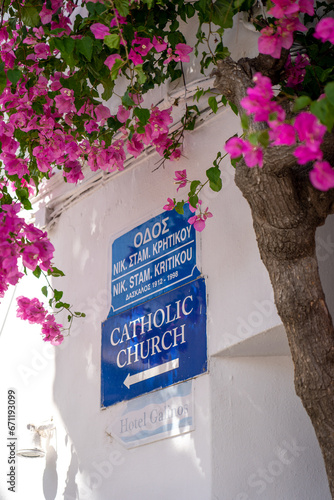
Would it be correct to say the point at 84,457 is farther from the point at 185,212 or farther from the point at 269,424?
the point at 185,212

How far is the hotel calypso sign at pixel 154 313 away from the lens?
10.9ft

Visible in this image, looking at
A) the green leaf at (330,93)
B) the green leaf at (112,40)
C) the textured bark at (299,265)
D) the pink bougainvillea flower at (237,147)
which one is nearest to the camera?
the green leaf at (330,93)

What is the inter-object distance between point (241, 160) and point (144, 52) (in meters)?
0.61

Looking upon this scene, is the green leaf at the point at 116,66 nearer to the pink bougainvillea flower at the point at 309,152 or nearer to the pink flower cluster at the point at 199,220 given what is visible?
the pink flower cluster at the point at 199,220

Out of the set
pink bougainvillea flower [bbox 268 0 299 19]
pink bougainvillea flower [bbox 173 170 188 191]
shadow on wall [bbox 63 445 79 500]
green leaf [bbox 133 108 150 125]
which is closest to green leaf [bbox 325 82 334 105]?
pink bougainvillea flower [bbox 268 0 299 19]

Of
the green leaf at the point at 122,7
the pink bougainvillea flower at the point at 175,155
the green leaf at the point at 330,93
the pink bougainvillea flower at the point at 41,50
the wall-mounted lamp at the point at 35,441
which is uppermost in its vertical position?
the pink bougainvillea flower at the point at 41,50

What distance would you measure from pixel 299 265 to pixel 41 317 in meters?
1.72

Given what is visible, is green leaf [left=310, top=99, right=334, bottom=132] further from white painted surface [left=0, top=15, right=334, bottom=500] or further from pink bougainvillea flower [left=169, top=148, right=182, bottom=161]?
pink bougainvillea flower [left=169, top=148, right=182, bottom=161]

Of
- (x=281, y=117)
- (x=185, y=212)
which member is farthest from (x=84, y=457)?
(x=281, y=117)

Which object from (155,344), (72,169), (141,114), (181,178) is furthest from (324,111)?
(72,169)

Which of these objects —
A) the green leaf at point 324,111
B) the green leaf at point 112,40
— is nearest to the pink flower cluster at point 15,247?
the green leaf at point 112,40

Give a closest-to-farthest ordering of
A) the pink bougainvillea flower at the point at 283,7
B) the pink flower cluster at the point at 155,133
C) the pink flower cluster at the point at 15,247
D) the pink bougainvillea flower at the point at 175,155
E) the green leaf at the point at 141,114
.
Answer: the pink bougainvillea flower at the point at 283,7
the pink flower cluster at the point at 15,247
the green leaf at the point at 141,114
the pink flower cluster at the point at 155,133
the pink bougainvillea flower at the point at 175,155

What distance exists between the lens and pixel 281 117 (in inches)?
68.2

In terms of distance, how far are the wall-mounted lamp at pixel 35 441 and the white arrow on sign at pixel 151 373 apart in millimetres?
691
